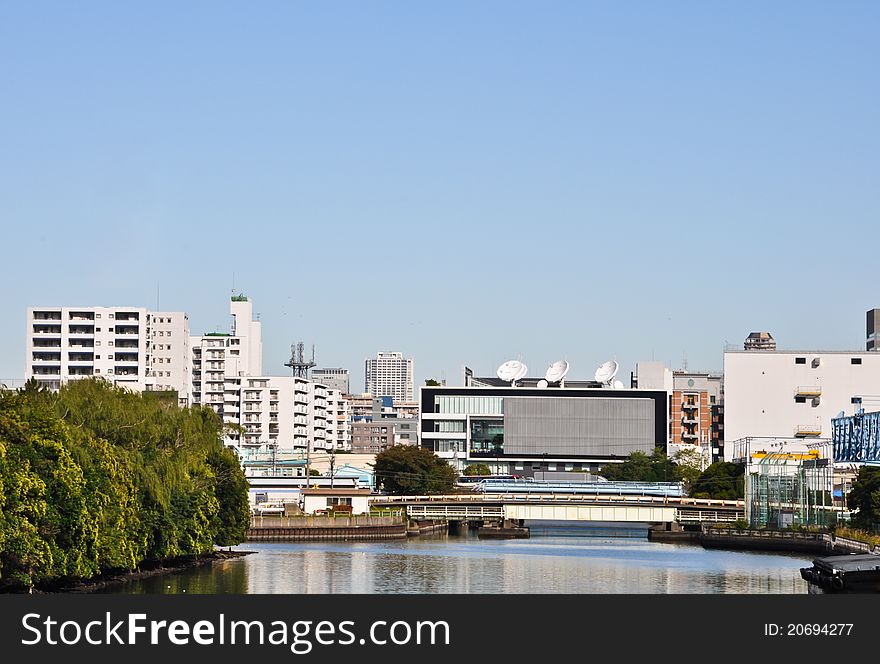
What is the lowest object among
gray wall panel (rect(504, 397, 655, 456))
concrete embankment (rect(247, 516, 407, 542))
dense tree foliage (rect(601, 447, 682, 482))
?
concrete embankment (rect(247, 516, 407, 542))

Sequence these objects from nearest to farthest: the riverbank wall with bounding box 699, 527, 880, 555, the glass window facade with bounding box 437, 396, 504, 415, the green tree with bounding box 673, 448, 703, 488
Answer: the riverbank wall with bounding box 699, 527, 880, 555 → the green tree with bounding box 673, 448, 703, 488 → the glass window facade with bounding box 437, 396, 504, 415

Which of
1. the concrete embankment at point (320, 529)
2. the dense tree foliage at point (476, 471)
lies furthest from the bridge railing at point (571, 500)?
the dense tree foliage at point (476, 471)

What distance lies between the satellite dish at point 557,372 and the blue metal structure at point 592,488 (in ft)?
104

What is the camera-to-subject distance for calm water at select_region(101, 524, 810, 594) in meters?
52.6

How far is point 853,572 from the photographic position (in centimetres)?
5003

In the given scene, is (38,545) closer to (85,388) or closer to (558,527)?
(85,388)

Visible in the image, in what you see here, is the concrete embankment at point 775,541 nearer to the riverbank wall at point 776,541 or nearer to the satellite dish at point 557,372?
the riverbank wall at point 776,541

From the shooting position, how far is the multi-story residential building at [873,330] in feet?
519

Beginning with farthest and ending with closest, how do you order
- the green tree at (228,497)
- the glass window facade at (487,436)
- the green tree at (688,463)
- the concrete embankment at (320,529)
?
the glass window facade at (487,436)
the green tree at (688,463)
the concrete embankment at (320,529)
the green tree at (228,497)

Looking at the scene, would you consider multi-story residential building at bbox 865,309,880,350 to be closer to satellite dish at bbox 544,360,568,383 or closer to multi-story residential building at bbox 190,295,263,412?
satellite dish at bbox 544,360,568,383

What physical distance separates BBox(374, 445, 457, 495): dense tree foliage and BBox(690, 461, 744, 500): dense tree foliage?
2117 cm

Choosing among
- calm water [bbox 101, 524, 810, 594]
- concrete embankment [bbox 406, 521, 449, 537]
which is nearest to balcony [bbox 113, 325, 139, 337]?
concrete embankment [bbox 406, 521, 449, 537]
